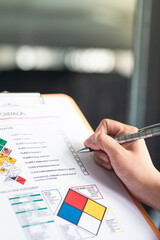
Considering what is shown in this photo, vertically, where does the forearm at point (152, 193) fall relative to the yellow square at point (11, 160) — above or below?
below

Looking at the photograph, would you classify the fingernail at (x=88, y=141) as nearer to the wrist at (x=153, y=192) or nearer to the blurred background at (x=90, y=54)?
the wrist at (x=153, y=192)

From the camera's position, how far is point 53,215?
1.58ft

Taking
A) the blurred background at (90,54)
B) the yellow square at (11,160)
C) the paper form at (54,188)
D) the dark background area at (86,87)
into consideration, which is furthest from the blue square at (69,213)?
the dark background area at (86,87)

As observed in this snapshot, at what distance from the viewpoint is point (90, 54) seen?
1.90m

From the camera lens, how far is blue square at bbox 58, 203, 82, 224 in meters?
0.49

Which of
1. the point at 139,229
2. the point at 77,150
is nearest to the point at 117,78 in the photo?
the point at 77,150

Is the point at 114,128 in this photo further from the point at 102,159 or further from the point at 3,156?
the point at 3,156

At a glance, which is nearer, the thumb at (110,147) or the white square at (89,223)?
the white square at (89,223)

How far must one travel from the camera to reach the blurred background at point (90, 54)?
70.2 inches

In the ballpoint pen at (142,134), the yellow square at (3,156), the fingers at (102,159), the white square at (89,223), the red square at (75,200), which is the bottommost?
the white square at (89,223)

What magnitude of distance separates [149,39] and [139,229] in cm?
145

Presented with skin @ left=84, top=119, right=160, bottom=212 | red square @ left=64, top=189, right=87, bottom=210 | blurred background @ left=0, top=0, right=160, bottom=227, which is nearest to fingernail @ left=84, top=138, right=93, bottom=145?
skin @ left=84, top=119, right=160, bottom=212

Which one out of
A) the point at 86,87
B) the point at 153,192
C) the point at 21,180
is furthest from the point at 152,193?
the point at 86,87

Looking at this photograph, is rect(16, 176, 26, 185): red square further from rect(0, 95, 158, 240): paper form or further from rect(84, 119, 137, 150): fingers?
rect(84, 119, 137, 150): fingers
